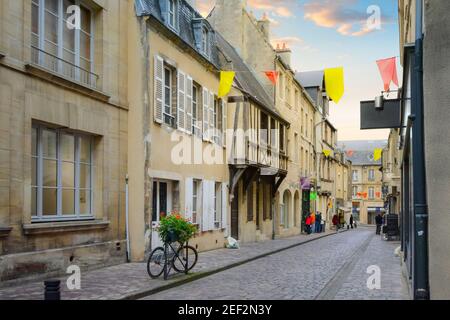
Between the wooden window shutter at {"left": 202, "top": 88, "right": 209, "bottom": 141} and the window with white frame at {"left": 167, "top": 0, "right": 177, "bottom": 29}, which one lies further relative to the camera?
the wooden window shutter at {"left": 202, "top": 88, "right": 209, "bottom": 141}

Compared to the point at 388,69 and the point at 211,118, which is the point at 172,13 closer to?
the point at 211,118

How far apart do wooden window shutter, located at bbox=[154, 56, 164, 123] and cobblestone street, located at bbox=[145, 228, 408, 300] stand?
4.47 metres

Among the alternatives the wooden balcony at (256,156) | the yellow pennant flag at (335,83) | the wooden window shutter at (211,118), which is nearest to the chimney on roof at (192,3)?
the wooden window shutter at (211,118)

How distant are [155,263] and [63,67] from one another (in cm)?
441

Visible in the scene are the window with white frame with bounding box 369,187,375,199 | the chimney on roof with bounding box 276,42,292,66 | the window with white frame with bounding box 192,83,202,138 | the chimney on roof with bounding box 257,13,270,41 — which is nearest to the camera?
the window with white frame with bounding box 192,83,202,138

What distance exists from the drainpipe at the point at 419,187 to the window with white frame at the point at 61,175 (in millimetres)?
6898

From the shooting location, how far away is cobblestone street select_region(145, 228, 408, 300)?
981 centimetres

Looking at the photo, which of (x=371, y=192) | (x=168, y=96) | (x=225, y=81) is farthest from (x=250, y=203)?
(x=371, y=192)

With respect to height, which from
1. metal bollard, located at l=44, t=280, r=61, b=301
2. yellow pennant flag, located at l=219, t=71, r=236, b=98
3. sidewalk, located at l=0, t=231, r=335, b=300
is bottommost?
sidewalk, located at l=0, t=231, r=335, b=300

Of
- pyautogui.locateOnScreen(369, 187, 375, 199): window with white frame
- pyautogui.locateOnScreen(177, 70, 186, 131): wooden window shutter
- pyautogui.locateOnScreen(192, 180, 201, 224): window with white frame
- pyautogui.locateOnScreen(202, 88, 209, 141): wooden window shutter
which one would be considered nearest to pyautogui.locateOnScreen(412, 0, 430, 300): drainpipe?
pyautogui.locateOnScreen(177, 70, 186, 131): wooden window shutter

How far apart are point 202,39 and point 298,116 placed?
677 inches

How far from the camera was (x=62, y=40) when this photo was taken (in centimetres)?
1205

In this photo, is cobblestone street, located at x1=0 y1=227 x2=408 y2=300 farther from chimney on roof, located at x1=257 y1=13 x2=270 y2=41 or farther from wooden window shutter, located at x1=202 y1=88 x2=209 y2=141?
chimney on roof, located at x1=257 y1=13 x2=270 y2=41

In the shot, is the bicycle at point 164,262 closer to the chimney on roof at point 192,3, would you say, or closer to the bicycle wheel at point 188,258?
the bicycle wheel at point 188,258
